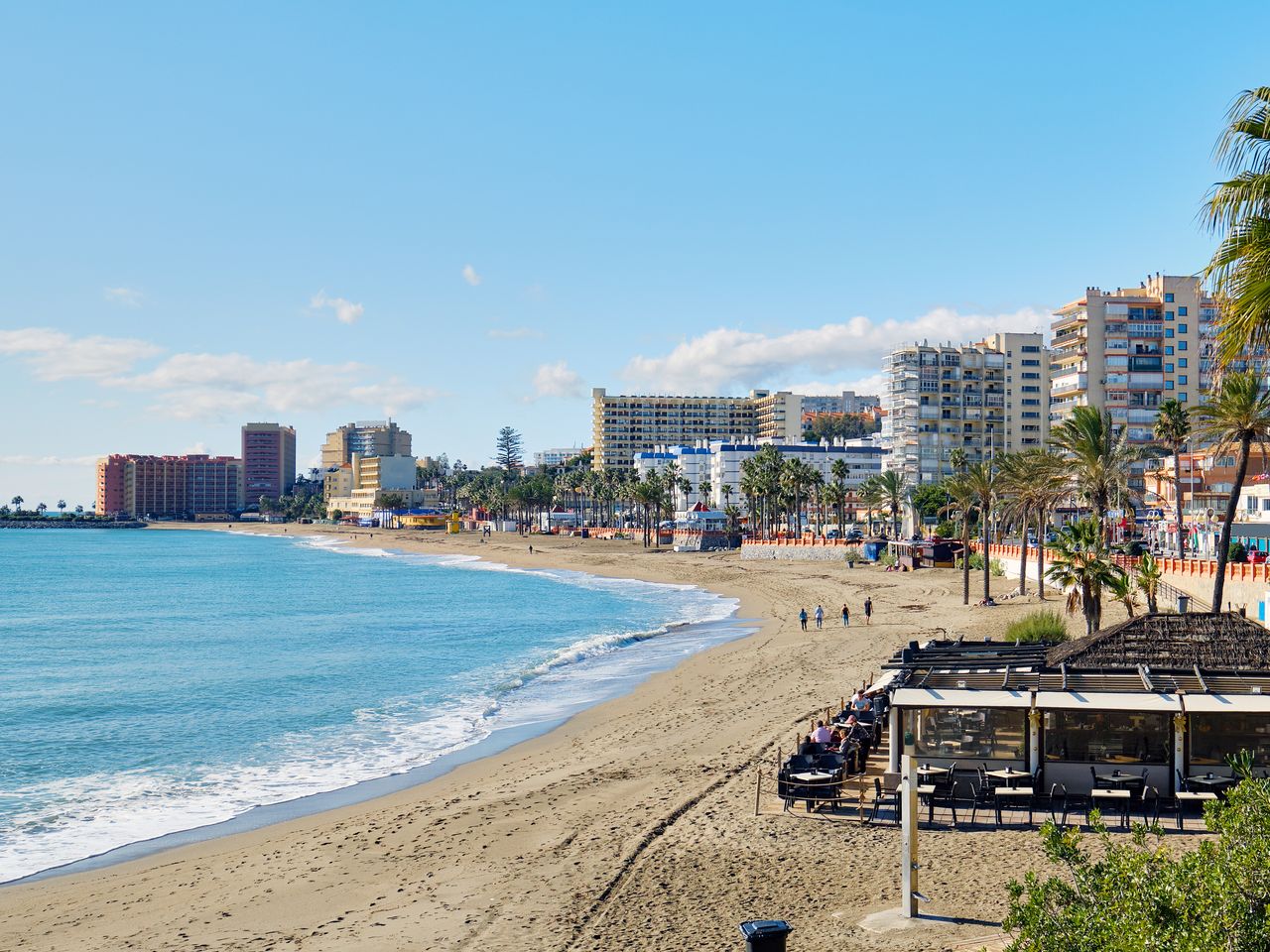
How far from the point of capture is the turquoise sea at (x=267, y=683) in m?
24.5

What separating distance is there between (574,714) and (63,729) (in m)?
14.7

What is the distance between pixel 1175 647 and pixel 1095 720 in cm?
321

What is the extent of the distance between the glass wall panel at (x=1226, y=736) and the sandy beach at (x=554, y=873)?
314cm

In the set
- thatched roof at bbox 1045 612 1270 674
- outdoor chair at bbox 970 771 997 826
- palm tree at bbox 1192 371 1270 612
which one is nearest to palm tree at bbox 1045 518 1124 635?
palm tree at bbox 1192 371 1270 612

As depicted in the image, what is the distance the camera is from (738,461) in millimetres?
166625

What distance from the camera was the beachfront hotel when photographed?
127062mm

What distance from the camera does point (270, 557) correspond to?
149 m

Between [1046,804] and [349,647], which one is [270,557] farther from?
[1046,804]

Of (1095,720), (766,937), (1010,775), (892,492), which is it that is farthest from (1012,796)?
(892,492)

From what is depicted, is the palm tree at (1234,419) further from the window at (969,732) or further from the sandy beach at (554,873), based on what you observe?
the window at (969,732)

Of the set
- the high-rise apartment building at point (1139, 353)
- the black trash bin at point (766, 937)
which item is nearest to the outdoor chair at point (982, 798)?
the black trash bin at point (766, 937)

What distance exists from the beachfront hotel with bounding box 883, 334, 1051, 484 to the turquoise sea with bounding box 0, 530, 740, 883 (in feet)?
171

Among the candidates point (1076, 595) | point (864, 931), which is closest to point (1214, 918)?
point (864, 931)

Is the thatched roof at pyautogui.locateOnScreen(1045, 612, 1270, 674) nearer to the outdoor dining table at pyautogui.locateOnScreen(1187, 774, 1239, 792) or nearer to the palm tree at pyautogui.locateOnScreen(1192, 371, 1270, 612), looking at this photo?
the outdoor dining table at pyautogui.locateOnScreen(1187, 774, 1239, 792)
